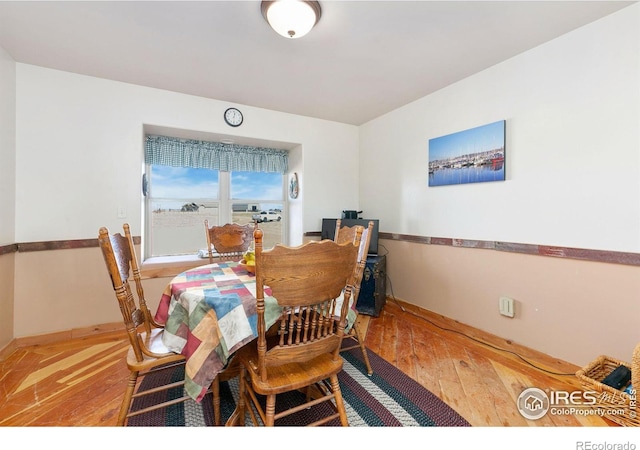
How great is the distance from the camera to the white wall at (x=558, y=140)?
1774 millimetres

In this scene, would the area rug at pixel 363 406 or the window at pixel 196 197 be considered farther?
the window at pixel 196 197

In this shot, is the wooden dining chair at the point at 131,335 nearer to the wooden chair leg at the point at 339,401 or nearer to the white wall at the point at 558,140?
the wooden chair leg at the point at 339,401

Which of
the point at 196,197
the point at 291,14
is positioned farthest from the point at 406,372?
the point at 196,197

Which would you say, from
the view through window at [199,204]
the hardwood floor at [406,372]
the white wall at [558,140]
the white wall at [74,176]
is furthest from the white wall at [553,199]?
the white wall at [74,176]

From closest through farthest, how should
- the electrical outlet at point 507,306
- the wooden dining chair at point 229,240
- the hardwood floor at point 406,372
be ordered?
the hardwood floor at point 406,372 → the electrical outlet at point 507,306 → the wooden dining chair at point 229,240

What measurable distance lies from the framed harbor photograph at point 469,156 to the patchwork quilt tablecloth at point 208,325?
2.14 m

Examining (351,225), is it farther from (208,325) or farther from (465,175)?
(208,325)

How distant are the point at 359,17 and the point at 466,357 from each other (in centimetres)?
253

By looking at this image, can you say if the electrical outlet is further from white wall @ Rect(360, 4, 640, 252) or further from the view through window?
the view through window

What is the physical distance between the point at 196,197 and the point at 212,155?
55cm

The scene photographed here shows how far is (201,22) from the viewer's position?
6.10 feet

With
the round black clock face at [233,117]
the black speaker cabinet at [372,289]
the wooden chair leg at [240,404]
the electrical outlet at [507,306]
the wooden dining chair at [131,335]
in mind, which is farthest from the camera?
the round black clock face at [233,117]

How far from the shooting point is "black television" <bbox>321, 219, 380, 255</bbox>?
325 centimetres
